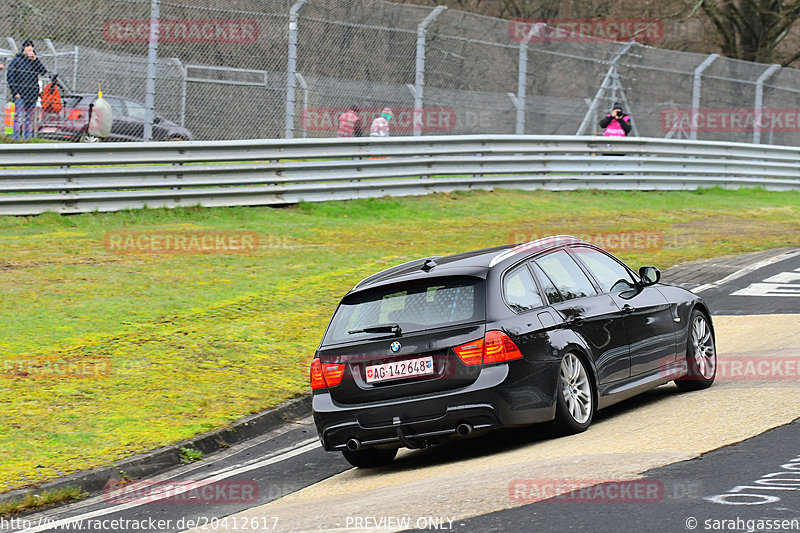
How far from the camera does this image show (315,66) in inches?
738

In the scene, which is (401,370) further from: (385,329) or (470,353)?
(470,353)

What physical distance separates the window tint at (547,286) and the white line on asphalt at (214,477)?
2120mm

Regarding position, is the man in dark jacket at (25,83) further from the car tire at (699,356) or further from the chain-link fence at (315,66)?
the car tire at (699,356)

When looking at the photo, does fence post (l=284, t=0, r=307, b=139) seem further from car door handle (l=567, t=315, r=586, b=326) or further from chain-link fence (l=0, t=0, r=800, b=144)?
car door handle (l=567, t=315, r=586, b=326)

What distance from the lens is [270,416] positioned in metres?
9.05

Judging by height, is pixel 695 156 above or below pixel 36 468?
above

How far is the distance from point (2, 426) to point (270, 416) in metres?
2.06

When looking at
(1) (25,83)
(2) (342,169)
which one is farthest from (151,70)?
(2) (342,169)

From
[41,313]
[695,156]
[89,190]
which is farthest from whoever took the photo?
[695,156]

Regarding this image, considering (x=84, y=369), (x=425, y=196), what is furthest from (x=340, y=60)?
(x=84, y=369)

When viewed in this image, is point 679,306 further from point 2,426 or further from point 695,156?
point 695,156
